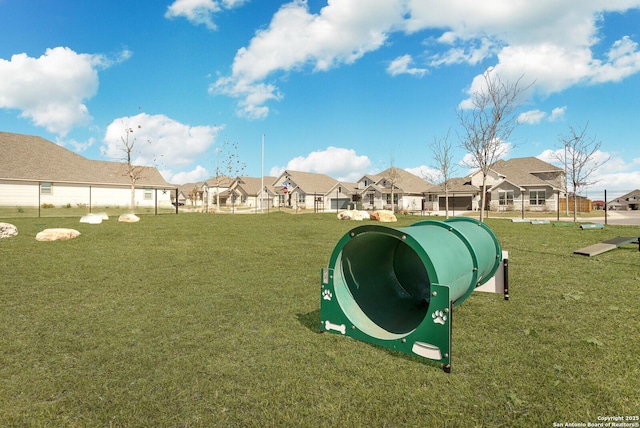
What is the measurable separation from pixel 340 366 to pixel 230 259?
6.48 meters

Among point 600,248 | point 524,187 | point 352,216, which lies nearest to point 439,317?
point 600,248

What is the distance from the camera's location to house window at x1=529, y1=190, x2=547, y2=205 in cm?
4228

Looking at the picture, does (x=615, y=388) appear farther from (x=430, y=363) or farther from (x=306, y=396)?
(x=306, y=396)

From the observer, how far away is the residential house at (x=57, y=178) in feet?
113

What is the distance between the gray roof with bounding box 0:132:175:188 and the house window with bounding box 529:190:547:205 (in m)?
43.9

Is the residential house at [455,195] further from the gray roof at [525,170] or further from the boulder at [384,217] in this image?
the boulder at [384,217]

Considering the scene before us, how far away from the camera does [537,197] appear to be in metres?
42.7

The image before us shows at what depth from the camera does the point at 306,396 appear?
2.89 metres

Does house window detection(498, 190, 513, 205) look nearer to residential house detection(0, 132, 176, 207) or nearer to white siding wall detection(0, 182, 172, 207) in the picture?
residential house detection(0, 132, 176, 207)

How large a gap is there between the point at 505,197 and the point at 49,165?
51519 millimetres

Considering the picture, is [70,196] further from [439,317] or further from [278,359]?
[439,317]

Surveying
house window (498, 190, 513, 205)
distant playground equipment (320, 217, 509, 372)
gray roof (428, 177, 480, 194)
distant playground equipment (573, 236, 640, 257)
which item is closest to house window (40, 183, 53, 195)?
distant playground equipment (320, 217, 509, 372)

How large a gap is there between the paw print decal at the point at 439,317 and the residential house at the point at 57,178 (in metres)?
37.7

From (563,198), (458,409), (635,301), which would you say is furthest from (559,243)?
(563,198)
